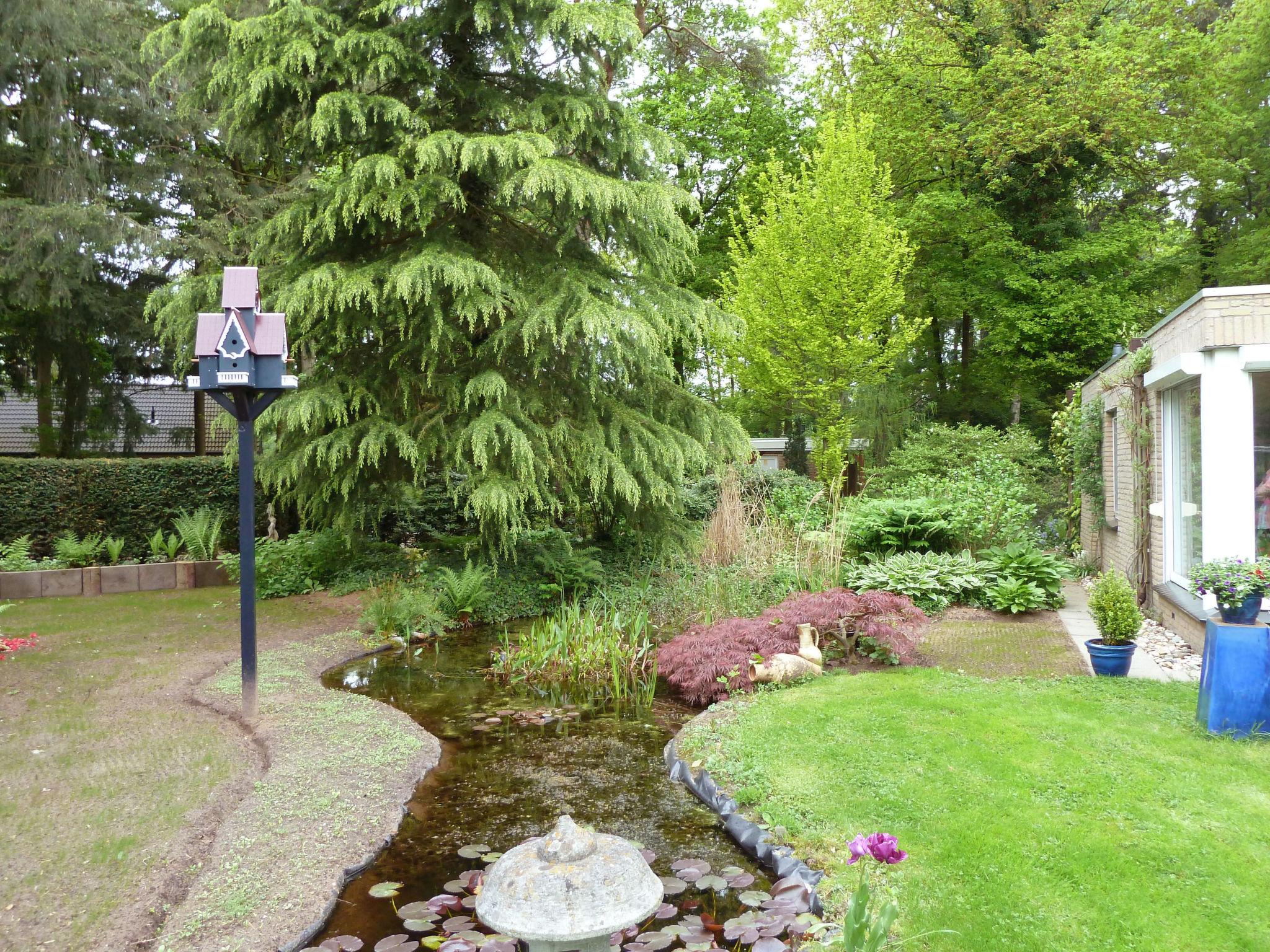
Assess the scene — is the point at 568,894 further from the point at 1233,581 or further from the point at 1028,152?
the point at 1028,152

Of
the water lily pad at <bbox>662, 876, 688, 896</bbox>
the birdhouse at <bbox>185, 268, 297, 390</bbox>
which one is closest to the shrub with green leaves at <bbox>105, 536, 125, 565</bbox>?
the birdhouse at <bbox>185, 268, 297, 390</bbox>

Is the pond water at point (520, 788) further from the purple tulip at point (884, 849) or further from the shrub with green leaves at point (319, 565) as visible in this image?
the shrub with green leaves at point (319, 565)

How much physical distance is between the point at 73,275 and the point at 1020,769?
1248 centimetres

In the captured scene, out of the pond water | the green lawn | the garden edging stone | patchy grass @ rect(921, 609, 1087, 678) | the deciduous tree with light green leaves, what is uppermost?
the deciduous tree with light green leaves

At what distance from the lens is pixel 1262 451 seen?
5.94 m

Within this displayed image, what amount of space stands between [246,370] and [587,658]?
3142 mm

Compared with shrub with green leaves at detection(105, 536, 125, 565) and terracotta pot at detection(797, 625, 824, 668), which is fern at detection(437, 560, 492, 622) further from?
shrub with green leaves at detection(105, 536, 125, 565)

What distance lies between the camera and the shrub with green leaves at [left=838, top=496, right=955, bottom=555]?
31.8 ft

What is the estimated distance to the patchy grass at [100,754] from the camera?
123 inches

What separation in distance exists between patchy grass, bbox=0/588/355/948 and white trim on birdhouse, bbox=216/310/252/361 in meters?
2.26

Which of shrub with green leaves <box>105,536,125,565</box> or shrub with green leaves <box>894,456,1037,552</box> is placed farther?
shrub with green leaves <box>105,536,125,565</box>

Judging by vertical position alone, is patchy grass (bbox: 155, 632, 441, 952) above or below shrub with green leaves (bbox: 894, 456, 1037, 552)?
below

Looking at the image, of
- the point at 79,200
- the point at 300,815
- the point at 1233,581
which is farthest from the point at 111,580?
the point at 1233,581

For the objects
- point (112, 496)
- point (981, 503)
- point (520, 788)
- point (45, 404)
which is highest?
point (45, 404)
